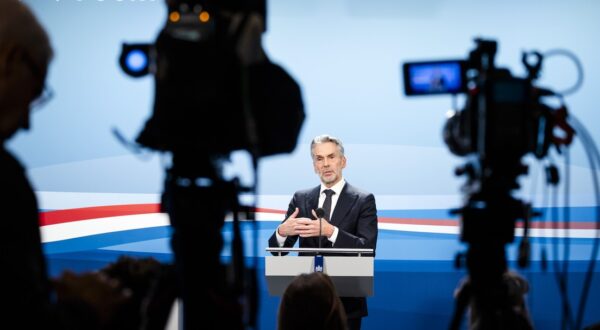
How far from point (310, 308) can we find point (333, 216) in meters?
1.62

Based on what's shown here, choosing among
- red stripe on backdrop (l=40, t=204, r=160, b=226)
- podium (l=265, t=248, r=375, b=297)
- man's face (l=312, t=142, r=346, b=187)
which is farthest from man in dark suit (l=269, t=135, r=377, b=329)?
red stripe on backdrop (l=40, t=204, r=160, b=226)

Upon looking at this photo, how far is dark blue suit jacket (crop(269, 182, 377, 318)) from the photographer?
130 inches

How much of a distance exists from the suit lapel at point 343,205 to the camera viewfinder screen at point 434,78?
1.89 metres

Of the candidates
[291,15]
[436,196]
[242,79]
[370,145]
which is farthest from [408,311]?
[242,79]

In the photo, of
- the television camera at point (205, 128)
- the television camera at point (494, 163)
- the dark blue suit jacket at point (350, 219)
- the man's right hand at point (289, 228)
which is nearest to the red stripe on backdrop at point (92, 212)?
the dark blue suit jacket at point (350, 219)

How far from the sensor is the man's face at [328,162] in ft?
11.8

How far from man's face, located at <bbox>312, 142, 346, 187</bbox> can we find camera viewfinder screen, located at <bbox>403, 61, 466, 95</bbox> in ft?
6.45

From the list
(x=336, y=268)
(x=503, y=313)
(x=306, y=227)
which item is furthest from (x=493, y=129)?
(x=306, y=227)

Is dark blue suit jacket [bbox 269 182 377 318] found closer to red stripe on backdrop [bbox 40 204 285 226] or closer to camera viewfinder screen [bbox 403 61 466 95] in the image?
red stripe on backdrop [bbox 40 204 285 226]

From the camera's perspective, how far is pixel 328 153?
3.59m

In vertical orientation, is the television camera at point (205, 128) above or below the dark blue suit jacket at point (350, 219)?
above

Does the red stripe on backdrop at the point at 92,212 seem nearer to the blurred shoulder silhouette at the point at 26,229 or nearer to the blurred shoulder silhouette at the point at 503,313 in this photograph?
the blurred shoulder silhouette at the point at 503,313

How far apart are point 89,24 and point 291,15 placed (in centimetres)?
132

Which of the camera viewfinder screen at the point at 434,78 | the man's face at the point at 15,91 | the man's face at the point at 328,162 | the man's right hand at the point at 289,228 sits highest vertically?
the camera viewfinder screen at the point at 434,78
